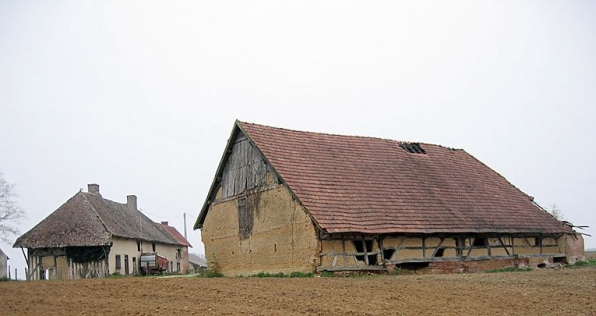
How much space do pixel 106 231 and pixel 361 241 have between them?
2002 cm

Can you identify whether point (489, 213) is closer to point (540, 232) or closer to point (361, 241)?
point (540, 232)

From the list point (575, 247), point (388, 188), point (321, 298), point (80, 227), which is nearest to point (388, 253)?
point (388, 188)

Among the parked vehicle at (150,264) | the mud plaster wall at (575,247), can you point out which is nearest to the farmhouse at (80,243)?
the parked vehicle at (150,264)

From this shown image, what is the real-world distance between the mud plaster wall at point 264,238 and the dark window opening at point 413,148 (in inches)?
369

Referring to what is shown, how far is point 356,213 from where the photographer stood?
896 inches

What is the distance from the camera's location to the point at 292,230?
22688mm

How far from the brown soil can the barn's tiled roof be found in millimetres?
4629

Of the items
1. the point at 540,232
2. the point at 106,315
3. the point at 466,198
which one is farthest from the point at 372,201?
the point at 106,315

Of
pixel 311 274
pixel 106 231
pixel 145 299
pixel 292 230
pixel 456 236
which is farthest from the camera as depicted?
pixel 106 231

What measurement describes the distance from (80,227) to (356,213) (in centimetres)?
2103

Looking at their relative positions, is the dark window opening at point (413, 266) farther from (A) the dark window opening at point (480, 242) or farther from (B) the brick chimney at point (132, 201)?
(B) the brick chimney at point (132, 201)

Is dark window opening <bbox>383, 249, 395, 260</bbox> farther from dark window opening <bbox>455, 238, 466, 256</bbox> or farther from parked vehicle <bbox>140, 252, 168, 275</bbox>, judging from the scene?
parked vehicle <bbox>140, 252, 168, 275</bbox>

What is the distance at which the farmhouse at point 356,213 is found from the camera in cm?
2231

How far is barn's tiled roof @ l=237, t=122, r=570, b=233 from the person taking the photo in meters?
22.9
